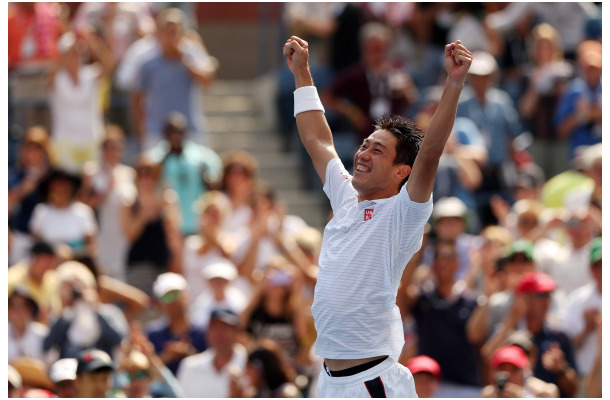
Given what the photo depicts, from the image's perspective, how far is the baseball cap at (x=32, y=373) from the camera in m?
7.79

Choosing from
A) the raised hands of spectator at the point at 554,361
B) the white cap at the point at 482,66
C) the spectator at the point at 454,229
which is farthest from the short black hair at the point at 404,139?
the white cap at the point at 482,66

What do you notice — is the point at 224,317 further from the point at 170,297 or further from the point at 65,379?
the point at 65,379

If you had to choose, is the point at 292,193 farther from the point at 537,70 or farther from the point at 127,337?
the point at 127,337

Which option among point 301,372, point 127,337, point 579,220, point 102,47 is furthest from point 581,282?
point 102,47

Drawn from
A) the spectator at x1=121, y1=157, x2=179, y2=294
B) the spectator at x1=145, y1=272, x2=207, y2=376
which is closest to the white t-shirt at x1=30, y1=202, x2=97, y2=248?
the spectator at x1=121, y1=157, x2=179, y2=294

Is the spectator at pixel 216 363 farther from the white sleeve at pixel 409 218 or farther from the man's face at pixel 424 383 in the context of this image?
the white sleeve at pixel 409 218

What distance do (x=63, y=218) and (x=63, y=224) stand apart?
55 millimetres

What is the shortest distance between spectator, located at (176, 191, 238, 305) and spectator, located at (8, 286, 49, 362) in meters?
1.45

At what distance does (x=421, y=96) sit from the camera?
490 inches

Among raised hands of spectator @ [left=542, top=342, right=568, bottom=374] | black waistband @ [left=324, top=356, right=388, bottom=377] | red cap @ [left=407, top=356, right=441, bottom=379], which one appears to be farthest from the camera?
raised hands of spectator @ [left=542, top=342, right=568, bottom=374]

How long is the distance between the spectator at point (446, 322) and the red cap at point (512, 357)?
0.76m

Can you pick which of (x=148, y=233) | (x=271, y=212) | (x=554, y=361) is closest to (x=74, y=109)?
(x=148, y=233)

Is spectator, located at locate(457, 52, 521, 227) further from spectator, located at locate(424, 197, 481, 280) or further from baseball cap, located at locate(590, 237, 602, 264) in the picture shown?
baseball cap, located at locate(590, 237, 602, 264)

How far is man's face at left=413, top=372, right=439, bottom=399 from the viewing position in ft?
23.7
